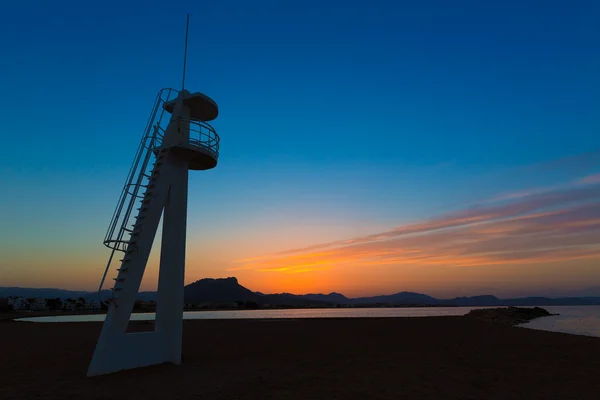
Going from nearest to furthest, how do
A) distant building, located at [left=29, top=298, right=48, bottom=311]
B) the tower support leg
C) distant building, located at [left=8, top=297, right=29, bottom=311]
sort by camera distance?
1. the tower support leg
2. distant building, located at [left=8, top=297, right=29, bottom=311]
3. distant building, located at [left=29, top=298, right=48, bottom=311]

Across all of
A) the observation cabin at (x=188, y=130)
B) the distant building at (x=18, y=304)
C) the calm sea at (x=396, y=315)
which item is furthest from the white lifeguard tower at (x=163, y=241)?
the distant building at (x=18, y=304)

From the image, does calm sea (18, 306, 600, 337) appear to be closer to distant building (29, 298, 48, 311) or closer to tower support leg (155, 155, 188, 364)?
distant building (29, 298, 48, 311)

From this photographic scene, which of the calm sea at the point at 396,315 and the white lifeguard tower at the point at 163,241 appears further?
the calm sea at the point at 396,315

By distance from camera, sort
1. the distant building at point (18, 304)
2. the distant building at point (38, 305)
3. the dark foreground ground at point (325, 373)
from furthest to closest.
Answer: the distant building at point (38, 305) < the distant building at point (18, 304) < the dark foreground ground at point (325, 373)

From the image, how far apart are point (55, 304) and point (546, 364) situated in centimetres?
12799

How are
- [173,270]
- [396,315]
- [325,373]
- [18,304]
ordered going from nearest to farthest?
[325,373] < [173,270] < [396,315] < [18,304]

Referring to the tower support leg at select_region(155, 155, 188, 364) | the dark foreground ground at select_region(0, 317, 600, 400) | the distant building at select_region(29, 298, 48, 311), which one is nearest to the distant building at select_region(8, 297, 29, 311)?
the distant building at select_region(29, 298, 48, 311)

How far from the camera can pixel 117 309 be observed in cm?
1255

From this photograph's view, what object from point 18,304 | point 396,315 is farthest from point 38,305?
point 396,315

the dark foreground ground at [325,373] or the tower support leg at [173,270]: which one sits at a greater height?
the tower support leg at [173,270]

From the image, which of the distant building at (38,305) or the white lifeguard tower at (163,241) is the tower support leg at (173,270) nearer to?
the white lifeguard tower at (163,241)

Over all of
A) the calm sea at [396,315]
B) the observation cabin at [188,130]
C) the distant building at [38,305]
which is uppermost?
the observation cabin at [188,130]

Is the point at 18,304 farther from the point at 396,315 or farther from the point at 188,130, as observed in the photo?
the point at 188,130

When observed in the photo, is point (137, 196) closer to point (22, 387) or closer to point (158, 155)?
point (158, 155)
